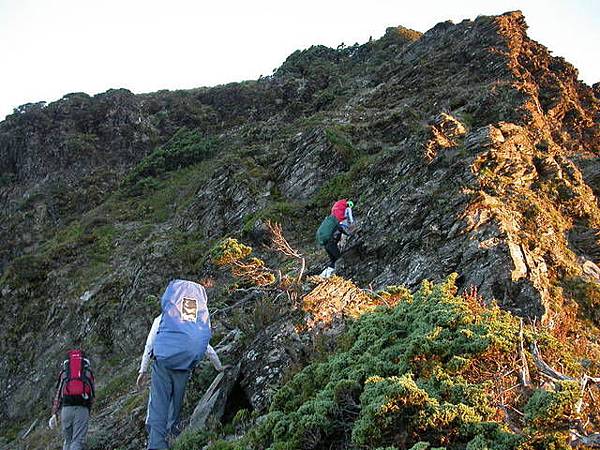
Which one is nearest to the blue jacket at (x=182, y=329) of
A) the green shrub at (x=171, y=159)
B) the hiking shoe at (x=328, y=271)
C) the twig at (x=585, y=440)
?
the twig at (x=585, y=440)

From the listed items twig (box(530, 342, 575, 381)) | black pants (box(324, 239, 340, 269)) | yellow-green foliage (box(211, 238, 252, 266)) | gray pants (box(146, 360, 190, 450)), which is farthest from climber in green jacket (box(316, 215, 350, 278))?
twig (box(530, 342, 575, 381))

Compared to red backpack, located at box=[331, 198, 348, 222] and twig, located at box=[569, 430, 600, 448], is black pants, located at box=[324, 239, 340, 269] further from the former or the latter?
twig, located at box=[569, 430, 600, 448]

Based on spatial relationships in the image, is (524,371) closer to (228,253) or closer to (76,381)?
(228,253)

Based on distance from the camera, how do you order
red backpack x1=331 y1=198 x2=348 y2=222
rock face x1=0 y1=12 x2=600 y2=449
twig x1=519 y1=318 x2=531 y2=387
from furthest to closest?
red backpack x1=331 y1=198 x2=348 y2=222 → rock face x1=0 y1=12 x2=600 y2=449 → twig x1=519 y1=318 x2=531 y2=387

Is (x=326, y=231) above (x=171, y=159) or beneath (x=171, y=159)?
beneath

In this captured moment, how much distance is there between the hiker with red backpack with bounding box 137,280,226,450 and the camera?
574cm

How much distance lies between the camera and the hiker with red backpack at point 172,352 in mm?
5738

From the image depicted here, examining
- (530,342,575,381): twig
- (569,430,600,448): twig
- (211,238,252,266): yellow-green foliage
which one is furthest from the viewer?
(211,238,252,266): yellow-green foliage

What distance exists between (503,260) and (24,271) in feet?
58.9

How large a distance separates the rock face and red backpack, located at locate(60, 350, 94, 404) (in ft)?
2.88

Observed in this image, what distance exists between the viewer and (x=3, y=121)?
36.0 metres

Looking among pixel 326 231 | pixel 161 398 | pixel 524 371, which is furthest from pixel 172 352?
pixel 326 231

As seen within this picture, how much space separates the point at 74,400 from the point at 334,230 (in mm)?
6188

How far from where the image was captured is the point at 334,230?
11.5m
